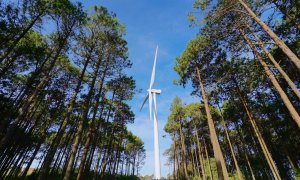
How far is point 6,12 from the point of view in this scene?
12.3 m

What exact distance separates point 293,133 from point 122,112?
67.9 ft

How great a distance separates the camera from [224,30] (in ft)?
38.2

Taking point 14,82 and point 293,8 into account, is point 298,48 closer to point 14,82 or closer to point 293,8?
point 293,8

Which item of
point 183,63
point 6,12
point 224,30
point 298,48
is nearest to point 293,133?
point 298,48

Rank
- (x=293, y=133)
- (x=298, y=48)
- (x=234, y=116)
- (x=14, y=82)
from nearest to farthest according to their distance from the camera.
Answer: (x=298, y=48), (x=14, y=82), (x=293, y=133), (x=234, y=116)

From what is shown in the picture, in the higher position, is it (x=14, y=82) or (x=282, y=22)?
(x=282, y=22)

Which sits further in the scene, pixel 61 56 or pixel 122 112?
pixel 122 112

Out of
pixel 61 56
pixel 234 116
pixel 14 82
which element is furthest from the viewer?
pixel 234 116

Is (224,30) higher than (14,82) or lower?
lower

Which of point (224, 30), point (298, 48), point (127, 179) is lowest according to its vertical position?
point (127, 179)

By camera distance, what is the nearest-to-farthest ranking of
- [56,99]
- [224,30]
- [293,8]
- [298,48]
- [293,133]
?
[224,30]
[293,8]
[298,48]
[56,99]
[293,133]

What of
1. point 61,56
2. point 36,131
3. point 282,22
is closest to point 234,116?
point 282,22

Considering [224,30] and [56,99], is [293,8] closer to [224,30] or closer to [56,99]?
[224,30]

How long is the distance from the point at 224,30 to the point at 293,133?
17.8m
